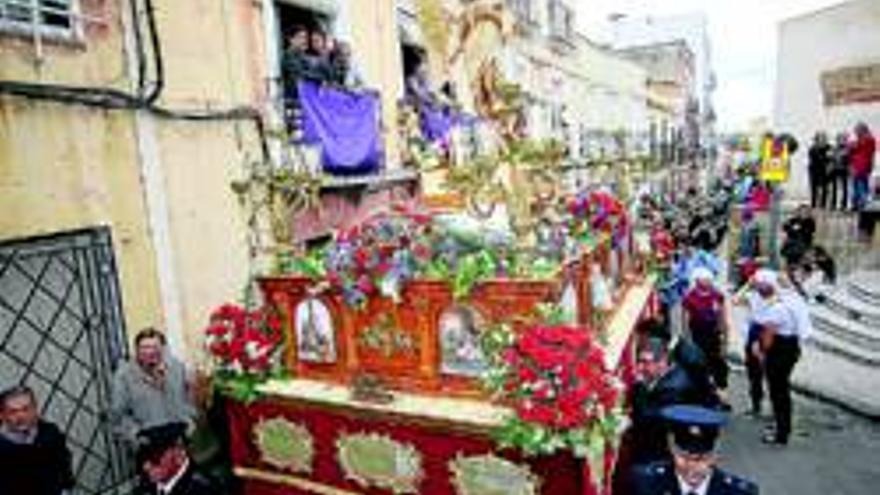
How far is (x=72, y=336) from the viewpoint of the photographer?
5840mm

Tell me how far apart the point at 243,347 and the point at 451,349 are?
1727 mm

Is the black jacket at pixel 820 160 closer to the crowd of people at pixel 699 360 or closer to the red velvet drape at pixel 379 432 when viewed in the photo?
the crowd of people at pixel 699 360

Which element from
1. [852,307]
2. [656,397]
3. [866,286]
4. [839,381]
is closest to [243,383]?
[656,397]

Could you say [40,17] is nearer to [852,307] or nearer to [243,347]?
[243,347]

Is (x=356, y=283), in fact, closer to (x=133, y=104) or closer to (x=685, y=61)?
(x=133, y=104)

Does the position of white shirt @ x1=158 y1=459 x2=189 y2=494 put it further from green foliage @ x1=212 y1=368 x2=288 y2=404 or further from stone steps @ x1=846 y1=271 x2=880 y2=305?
stone steps @ x1=846 y1=271 x2=880 y2=305

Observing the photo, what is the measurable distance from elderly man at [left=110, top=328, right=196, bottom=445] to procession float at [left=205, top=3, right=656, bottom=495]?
42cm

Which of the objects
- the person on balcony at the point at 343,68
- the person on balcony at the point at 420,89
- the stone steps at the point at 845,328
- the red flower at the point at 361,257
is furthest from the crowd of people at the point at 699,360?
the person on balcony at the point at 343,68


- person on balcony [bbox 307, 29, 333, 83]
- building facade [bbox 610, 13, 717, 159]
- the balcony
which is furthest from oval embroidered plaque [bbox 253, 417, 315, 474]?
building facade [bbox 610, 13, 717, 159]

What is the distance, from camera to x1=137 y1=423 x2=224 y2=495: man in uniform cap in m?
4.47

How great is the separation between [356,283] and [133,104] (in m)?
2.71

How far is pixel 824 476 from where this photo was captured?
6797 mm

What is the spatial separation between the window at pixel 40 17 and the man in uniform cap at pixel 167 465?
313 centimetres

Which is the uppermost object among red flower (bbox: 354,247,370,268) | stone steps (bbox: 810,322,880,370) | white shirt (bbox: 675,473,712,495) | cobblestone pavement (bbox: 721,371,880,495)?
red flower (bbox: 354,247,370,268)
